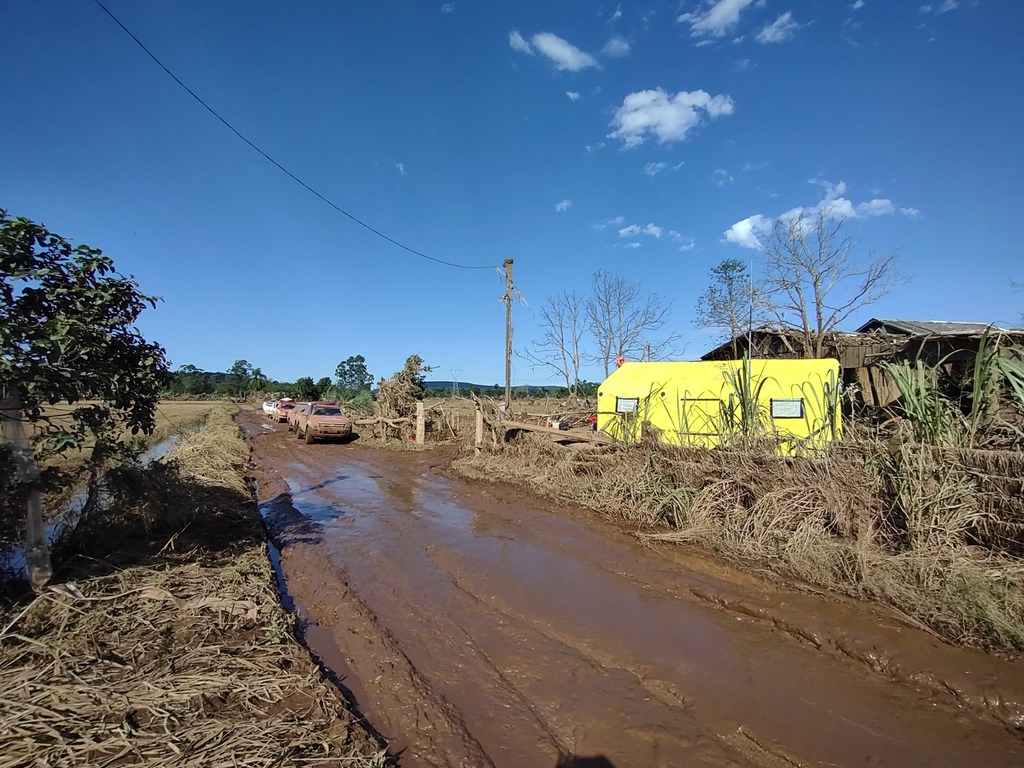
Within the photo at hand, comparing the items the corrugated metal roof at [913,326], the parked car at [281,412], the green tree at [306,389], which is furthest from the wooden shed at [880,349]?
the green tree at [306,389]

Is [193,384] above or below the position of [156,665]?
above

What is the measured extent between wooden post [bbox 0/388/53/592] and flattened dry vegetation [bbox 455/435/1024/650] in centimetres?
670

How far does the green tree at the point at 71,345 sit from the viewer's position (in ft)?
12.2

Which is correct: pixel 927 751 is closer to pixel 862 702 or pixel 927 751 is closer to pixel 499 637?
pixel 862 702

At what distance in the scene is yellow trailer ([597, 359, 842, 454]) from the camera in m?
7.53

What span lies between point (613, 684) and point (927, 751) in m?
1.90

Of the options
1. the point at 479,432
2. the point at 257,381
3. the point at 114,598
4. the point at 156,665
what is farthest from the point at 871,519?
the point at 257,381

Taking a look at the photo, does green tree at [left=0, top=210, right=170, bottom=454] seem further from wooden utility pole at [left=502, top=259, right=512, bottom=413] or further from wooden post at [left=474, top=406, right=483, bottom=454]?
wooden utility pole at [left=502, top=259, right=512, bottom=413]

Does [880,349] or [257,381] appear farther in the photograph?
[257,381]

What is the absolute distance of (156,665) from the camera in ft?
11.0

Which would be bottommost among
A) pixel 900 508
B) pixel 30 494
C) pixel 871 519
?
pixel 871 519

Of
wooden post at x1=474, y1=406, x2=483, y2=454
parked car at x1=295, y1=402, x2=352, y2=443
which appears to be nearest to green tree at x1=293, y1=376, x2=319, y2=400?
parked car at x1=295, y1=402, x2=352, y2=443

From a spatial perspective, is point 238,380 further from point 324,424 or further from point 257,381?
point 324,424

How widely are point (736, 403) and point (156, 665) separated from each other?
26.3ft
